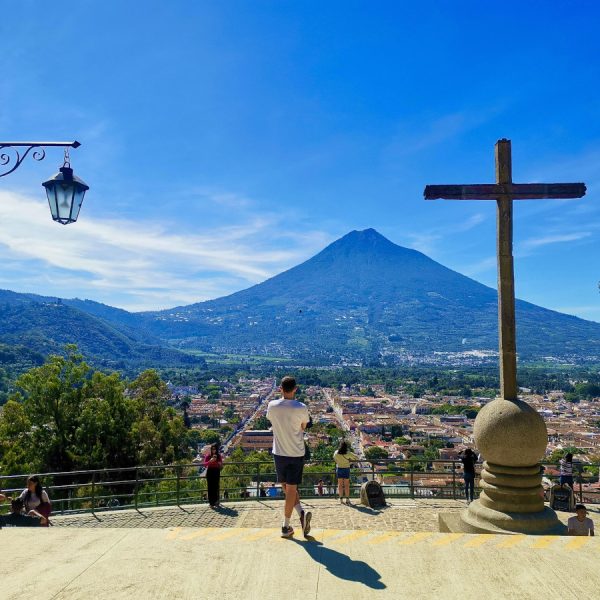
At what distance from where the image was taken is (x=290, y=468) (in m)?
4.42

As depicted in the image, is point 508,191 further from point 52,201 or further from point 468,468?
point 52,201

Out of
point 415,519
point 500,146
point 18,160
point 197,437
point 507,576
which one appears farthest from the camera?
point 197,437

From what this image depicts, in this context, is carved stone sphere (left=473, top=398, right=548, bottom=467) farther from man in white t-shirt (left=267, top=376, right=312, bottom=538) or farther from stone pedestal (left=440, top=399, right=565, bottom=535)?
man in white t-shirt (left=267, top=376, right=312, bottom=538)

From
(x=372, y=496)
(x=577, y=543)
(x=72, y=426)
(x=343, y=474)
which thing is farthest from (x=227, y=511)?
(x=72, y=426)

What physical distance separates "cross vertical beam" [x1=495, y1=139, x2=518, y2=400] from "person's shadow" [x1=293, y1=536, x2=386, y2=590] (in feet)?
12.2

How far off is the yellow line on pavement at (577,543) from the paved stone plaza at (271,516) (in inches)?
139

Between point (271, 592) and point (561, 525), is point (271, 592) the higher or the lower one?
the higher one

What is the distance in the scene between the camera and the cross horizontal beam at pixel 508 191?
704 centimetres

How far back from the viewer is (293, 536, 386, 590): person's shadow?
3.17m

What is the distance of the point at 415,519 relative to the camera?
7973 millimetres

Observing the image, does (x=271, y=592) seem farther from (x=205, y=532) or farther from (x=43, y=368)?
(x=43, y=368)

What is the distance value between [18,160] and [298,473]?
4545 mm

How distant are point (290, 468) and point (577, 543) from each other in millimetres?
2225

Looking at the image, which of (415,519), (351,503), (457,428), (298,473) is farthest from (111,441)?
(457,428)
